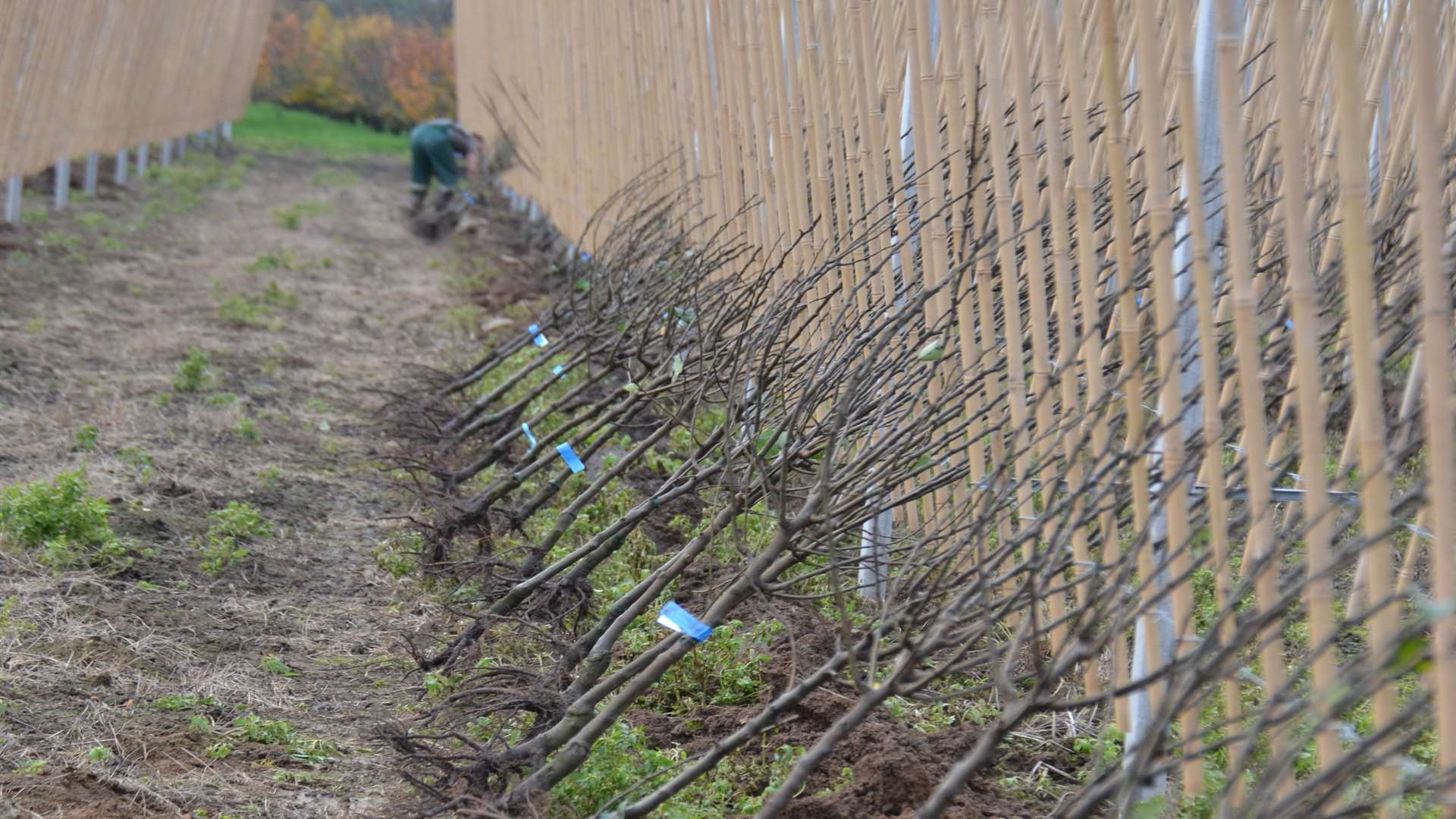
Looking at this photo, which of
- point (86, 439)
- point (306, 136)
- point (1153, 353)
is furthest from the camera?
point (306, 136)

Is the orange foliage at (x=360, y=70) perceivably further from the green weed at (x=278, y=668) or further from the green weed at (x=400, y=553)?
the green weed at (x=278, y=668)

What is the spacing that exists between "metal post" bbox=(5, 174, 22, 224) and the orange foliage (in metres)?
16.3

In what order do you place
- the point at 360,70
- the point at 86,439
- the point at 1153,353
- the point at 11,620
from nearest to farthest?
1. the point at 1153,353
2. the point at 11,620
3. the point at 86,439
4. the point at 360,70

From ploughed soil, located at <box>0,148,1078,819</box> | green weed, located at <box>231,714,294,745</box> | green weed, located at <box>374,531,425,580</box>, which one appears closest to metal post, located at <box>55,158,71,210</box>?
ploughed soil, located at <box>0,148,1078,819</box>

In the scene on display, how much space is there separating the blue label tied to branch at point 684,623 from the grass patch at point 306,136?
59.4ft

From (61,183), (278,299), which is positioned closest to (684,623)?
(278,299)

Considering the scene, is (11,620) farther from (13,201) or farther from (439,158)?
(439,158)

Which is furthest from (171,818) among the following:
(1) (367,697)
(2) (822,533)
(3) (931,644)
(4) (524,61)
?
(4) (524,61)

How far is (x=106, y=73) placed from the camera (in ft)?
38.3

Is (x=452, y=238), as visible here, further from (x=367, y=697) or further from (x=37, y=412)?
(x=367, y=697)

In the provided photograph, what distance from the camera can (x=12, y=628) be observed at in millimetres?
3211

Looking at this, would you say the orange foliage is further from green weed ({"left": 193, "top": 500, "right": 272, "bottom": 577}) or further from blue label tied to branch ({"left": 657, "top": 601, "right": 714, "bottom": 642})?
blue label tied to branch ({"left": 657, "top": 601, "right": 714, "bottom": 642})

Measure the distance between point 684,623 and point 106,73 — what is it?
1119cm

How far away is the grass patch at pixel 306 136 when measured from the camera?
67.1ft
